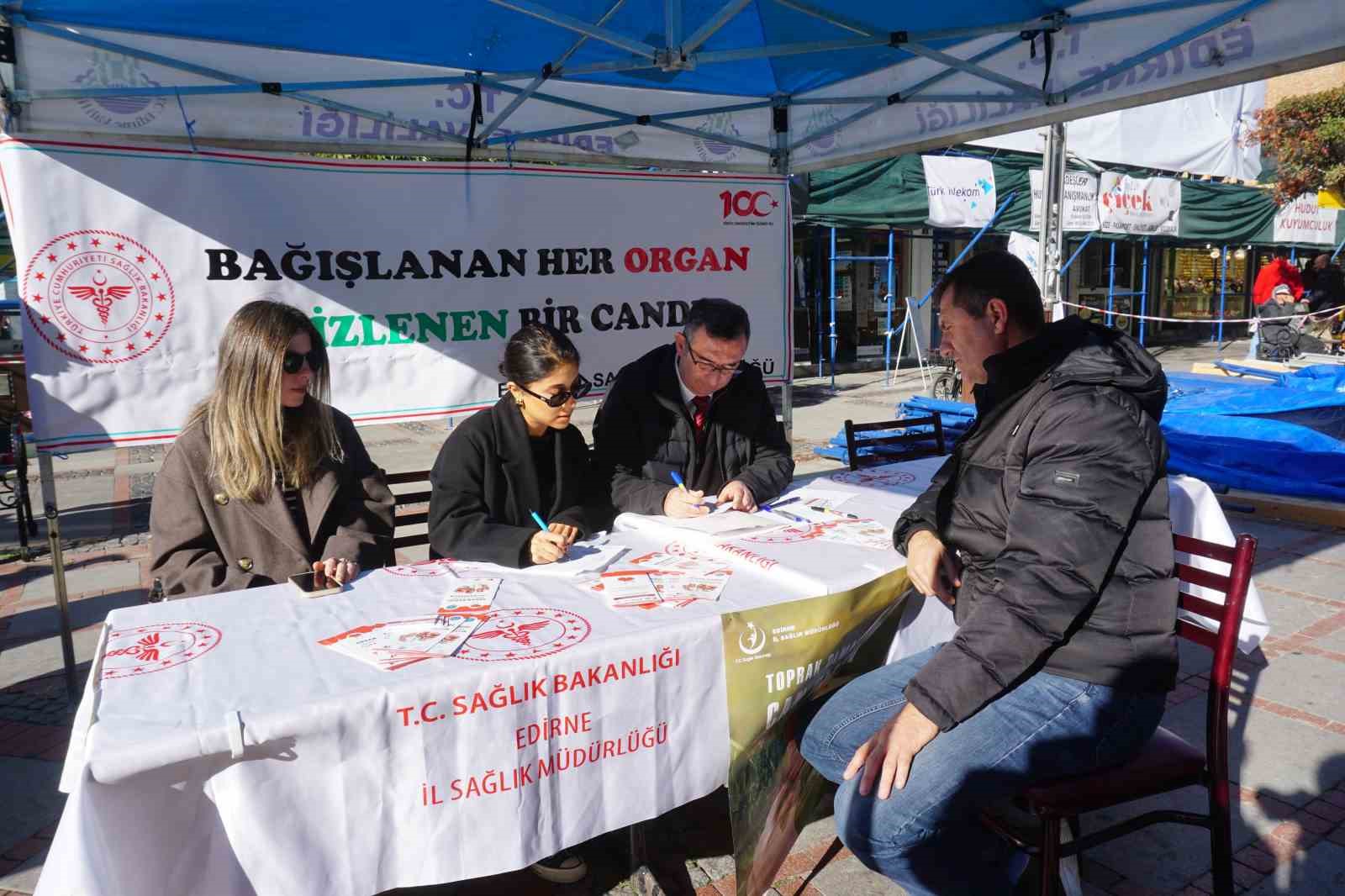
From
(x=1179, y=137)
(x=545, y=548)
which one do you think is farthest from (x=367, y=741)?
(x=1179, y=137)

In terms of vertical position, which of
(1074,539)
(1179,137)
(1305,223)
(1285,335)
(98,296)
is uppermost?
(1179,137)

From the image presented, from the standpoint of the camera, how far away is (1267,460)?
19.8 ft

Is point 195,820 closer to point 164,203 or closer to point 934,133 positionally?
point 164,203

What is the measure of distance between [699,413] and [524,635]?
1537 millimetres

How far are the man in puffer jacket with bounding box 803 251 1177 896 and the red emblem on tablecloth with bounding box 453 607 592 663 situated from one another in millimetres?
650

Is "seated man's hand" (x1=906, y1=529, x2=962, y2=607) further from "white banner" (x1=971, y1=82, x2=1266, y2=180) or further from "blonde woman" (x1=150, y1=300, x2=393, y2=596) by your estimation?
"white banner" (x1=971, y1=82, x2=1266, y2=180)

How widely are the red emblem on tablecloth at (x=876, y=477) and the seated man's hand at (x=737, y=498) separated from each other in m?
0.61

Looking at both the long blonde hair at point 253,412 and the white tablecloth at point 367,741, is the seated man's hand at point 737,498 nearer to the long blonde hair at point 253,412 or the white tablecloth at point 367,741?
the white tablecloth at point 367,741

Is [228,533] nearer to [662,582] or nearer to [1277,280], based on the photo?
[662,582]

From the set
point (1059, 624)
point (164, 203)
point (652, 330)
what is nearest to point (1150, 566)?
point (1059, 624)

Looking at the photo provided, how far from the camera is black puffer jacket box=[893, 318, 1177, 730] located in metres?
1.72

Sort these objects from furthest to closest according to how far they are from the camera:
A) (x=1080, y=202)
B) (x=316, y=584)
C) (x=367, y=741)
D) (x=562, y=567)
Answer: (x=1080, y=202)
(x=562, y=567)
(x=316, y=584)
(x=367, y=741)

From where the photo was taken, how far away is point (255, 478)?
251cm

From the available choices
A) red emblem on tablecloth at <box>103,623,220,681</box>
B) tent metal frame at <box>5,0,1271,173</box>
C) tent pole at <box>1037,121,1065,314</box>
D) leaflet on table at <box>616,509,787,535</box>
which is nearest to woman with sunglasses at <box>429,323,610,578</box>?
leaflet on table at <box>616,509,787,535</box>
